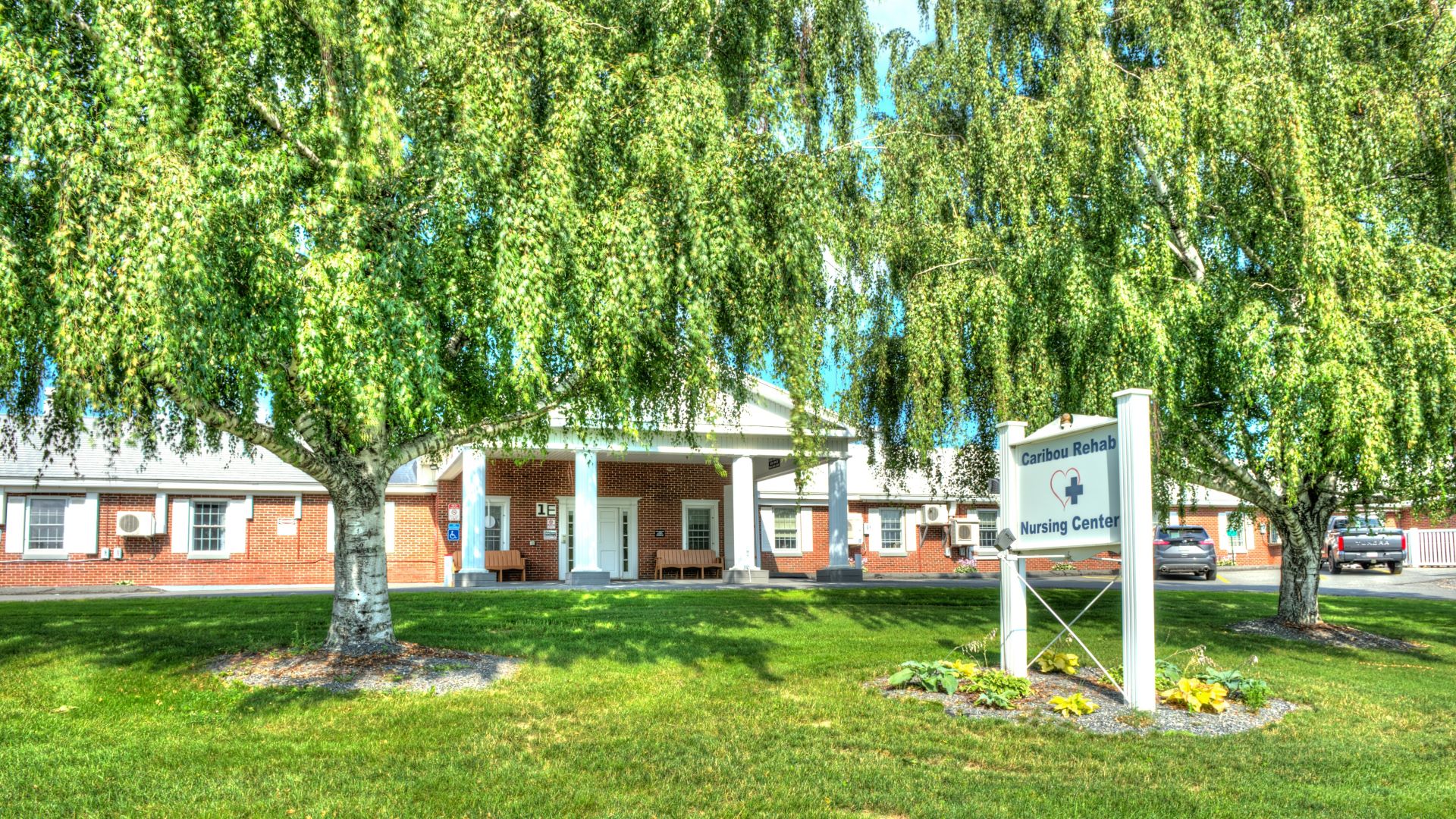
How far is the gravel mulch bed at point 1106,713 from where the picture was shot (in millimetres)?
7652

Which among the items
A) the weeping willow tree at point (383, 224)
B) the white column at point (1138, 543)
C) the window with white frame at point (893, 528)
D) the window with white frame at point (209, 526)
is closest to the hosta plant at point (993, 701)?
the white column at point (1138, 543)

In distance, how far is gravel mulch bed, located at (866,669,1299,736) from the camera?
25.1 ft

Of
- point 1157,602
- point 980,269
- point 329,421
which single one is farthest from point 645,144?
point 1157,602

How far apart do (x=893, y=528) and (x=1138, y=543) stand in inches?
975

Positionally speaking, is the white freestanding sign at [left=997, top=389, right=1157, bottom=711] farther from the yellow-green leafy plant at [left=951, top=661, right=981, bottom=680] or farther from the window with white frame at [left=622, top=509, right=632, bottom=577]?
the window with white frame at [left=622, top=509, right=632, bottom=577]

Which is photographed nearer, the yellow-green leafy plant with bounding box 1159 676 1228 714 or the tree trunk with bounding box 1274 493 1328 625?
A: the yellow-green leafy plant with bounding box 1159 676 1228 714

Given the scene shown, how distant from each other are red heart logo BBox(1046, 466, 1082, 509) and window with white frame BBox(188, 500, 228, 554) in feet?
74.0

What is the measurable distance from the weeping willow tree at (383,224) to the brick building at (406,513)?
1202 cm

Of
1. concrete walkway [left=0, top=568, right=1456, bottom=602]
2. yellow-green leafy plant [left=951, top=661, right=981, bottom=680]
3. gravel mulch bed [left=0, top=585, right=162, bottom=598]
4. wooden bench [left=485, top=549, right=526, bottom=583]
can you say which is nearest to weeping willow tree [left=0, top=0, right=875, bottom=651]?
yellow-green leafy plant [left=951, top=661, right=981, bottom=680]

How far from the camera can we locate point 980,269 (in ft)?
42.7

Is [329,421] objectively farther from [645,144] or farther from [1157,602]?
[1157,602]

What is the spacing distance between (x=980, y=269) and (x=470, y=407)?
677 cm

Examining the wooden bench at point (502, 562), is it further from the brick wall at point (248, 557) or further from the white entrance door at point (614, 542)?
the brick wall at point (248, 557)

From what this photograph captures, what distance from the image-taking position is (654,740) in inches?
286
